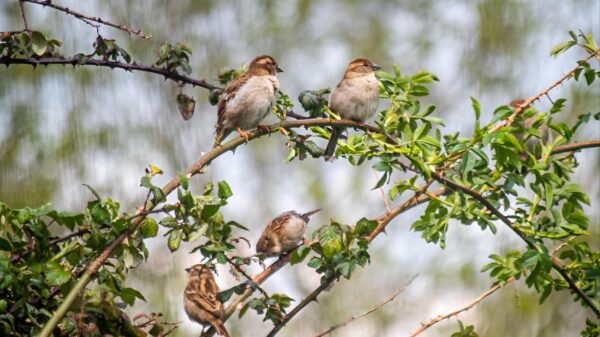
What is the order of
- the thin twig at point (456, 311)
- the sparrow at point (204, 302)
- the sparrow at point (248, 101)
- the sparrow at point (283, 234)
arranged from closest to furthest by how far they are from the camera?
1. the thin twig at point (456, 311)
2. the sparrow at point (204, 302)
3. the sparrow at point (283, 234)
4. the sparrow at point (248, 101)

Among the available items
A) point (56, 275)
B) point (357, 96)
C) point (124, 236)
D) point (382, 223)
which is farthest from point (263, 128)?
point (357, 96)

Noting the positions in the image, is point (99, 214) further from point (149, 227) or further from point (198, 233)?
point (198, 233)

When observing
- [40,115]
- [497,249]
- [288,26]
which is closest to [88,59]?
[40,115]

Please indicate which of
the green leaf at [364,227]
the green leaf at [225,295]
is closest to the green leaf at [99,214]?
the green leaf at [225,295]

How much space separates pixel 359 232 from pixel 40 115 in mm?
3102

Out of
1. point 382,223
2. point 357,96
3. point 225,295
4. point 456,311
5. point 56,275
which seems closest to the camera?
point 56,275

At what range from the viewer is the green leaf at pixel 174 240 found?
2074mm

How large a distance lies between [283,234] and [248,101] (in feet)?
2.10

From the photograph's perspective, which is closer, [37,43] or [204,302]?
[37,43]

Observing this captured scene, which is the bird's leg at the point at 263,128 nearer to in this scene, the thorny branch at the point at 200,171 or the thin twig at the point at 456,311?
the thorny branch at the point at 200,171

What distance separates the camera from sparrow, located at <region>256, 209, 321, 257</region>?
141 inches

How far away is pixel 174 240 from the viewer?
209cm

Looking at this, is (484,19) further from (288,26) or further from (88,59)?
(88,59)

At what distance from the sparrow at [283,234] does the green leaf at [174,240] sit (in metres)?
1.26
